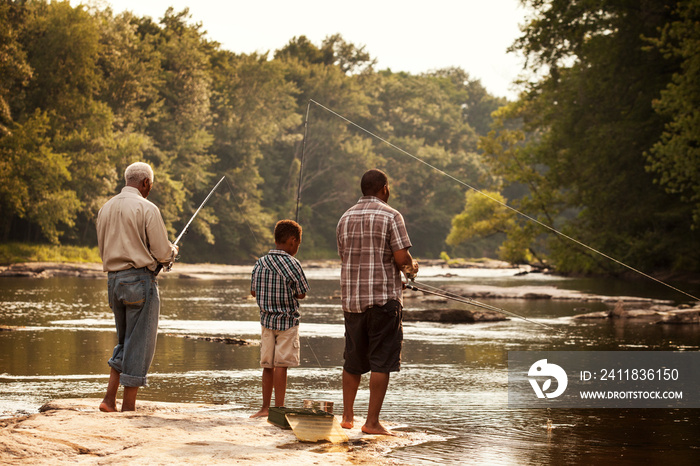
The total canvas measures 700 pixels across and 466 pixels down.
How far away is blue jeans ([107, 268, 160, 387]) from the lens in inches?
223

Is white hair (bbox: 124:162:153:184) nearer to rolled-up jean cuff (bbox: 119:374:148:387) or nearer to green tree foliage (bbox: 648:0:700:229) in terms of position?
rolled-up jean cuff (bbox: 119:374:148:387)

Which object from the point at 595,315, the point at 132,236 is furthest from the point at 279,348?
the point at 595,315

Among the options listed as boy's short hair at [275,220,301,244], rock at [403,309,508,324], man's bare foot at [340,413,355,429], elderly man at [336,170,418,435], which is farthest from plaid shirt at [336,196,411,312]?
rock at [403,309,508,324]

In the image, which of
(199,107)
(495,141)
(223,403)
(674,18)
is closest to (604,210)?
(674,18)

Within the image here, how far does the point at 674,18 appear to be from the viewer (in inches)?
1004

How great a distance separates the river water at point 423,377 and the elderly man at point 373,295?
468 millimetres

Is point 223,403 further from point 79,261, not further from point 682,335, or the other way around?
point 79,261

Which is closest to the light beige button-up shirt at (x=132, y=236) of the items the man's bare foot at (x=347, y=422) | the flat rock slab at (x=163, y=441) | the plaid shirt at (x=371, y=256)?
the flat rock slab at (x=163, y=441)

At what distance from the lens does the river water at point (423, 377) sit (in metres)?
5.48

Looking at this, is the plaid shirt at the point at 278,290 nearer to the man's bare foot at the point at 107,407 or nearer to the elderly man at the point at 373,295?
the elderly man at the point at 373,295

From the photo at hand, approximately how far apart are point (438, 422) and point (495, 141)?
3734 cm

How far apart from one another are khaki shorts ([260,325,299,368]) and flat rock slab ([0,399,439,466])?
1.45 ft

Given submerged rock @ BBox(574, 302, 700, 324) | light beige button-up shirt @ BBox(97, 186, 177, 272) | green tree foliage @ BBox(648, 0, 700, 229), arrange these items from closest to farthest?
light beige button-up shirt @ BBox(97, 186, 177, 272), submerged rock @ BBox(574, 302, 700, 324), green tree foliage @ BBox(648, 0, 700, 229)

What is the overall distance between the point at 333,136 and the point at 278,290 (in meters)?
61.9
